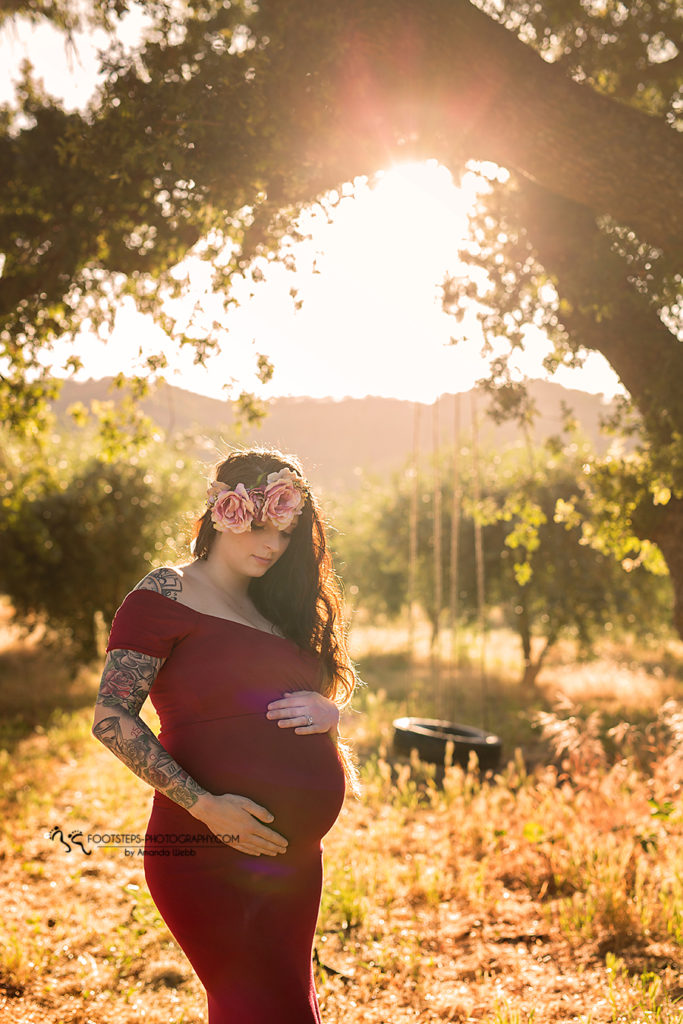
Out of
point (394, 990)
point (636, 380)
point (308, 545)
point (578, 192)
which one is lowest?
point (394, 990)

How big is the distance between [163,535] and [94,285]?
12.4m

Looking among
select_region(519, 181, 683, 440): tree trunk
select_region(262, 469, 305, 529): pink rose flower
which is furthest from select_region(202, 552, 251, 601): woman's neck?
select_region(519, 181, 683, 440): tree trunk

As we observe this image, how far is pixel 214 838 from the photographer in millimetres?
2344

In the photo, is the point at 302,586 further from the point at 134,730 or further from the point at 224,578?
the point at 134,730

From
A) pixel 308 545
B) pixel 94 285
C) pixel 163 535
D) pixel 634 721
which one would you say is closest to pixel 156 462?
pixel 163 535

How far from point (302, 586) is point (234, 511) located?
406mm

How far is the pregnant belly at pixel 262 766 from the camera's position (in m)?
2.36

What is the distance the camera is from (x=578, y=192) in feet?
15.5

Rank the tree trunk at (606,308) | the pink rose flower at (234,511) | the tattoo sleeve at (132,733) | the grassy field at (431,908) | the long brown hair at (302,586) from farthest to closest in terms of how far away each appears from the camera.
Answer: the tree trunk at (606,308), the grassy field at (431,908), the long brown hair at (302,586), the pink rose flower at (234,511), the tattoo sleeve at (132,733)

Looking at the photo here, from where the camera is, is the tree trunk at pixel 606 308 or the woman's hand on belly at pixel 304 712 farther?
the tree trunk at pixel 606 308

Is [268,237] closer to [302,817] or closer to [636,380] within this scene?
[636,380]

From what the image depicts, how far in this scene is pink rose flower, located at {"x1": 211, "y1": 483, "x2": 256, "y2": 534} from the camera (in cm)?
258

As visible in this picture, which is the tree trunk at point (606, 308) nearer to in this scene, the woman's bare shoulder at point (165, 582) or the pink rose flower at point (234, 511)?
the pink rose flower at point (234, 511)

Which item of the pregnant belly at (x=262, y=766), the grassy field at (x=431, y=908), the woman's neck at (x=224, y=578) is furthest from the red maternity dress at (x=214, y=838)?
the grassy field at (x=431, y=908)
